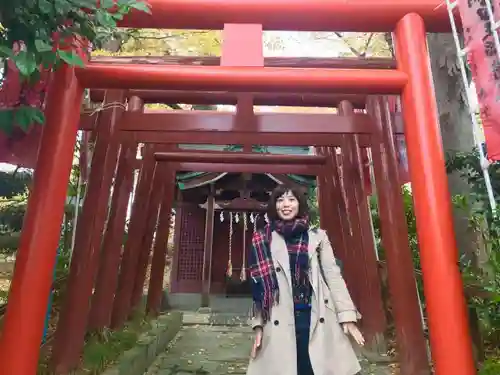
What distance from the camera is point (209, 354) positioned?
5945mm

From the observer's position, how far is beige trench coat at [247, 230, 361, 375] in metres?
2.46

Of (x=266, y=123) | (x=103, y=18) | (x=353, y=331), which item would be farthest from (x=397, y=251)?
(x=103, y=18)

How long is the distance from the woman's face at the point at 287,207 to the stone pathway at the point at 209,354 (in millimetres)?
2544

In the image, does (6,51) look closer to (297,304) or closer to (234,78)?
(234,78)

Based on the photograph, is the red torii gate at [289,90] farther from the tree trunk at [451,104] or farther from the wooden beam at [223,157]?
the wooden beam at [223,157]

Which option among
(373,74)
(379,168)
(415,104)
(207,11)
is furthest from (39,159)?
(379,168)

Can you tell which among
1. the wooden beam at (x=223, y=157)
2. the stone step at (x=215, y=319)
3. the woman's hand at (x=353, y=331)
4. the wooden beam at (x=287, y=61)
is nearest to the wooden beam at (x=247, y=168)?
the wooden beam at (x=223, y=157)

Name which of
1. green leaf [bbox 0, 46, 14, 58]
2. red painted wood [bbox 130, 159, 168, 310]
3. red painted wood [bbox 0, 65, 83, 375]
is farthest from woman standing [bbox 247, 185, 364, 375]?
red painted wood [bbox 130, 159, 168, 310]

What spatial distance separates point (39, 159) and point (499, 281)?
9.66 feet

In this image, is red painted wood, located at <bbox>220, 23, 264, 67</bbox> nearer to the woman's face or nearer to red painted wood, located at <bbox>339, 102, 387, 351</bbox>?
the woman's face

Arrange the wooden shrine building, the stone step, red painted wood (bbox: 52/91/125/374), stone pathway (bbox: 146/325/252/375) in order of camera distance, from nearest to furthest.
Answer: red painted wood (bbox: 52/91/125/374) < stone pathway (bbox: 146/325/252/375) < the stone step < the wooden shrine building

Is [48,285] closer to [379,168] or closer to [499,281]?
[499,281]

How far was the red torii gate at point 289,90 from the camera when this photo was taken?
99.3 inches

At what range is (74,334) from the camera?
149 inches
